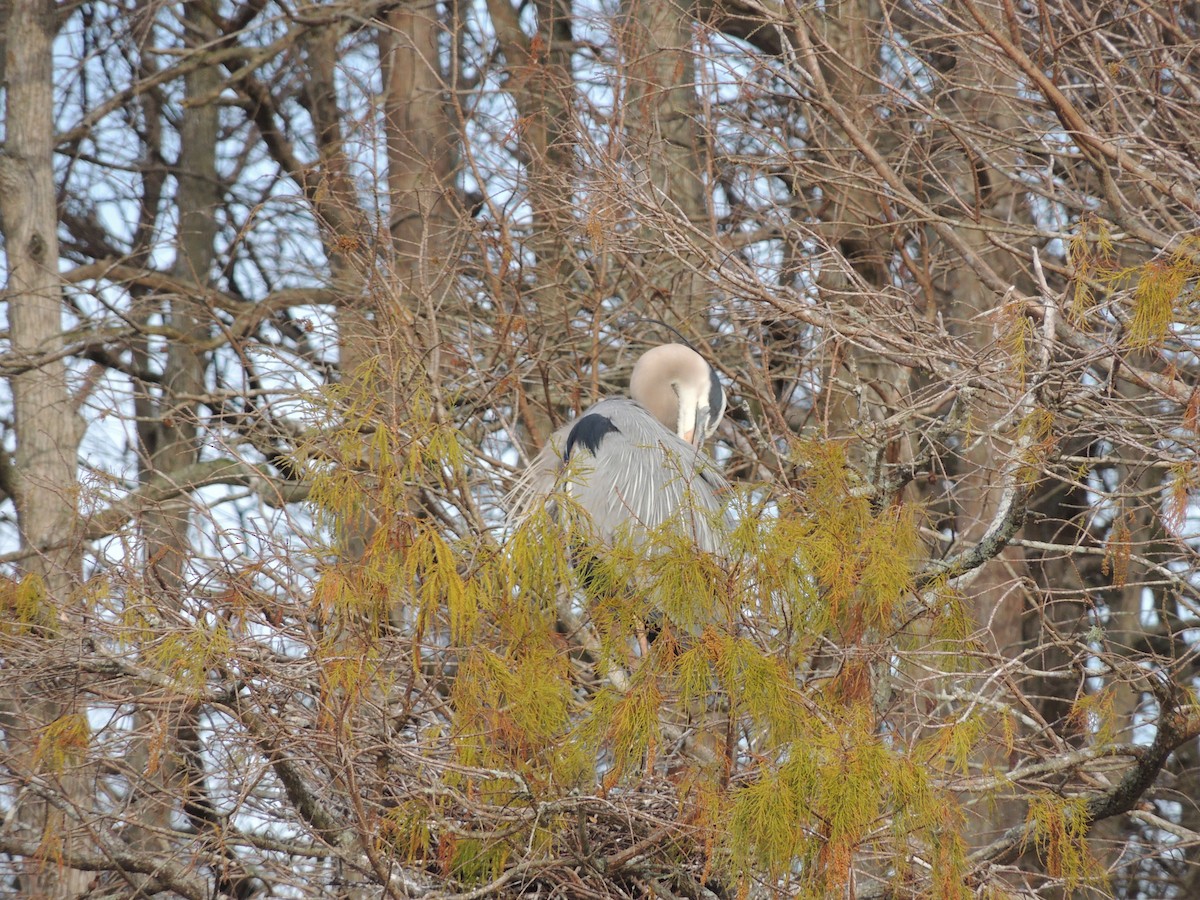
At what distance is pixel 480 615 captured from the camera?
2.67 m

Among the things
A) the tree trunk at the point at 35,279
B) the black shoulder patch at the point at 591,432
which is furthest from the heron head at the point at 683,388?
the tree trunk at the point at 35,279

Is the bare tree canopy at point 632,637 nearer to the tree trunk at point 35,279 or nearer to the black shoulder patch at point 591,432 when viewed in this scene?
the black shoulder patch at point 591,432

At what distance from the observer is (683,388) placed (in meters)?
4.95

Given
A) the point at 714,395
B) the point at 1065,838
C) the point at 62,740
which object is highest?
the point at 714,395

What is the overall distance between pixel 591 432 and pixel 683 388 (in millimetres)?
881

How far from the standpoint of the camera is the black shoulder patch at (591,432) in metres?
4.11

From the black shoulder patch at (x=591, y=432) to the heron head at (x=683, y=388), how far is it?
696 millimetres

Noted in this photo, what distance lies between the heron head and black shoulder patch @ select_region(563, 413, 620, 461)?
27.4 inches

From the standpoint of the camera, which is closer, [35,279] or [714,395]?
[714,395]

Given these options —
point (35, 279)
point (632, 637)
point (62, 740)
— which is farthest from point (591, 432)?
point (35, 279)

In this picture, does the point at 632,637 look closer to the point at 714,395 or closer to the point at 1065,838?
the point at 1065,838

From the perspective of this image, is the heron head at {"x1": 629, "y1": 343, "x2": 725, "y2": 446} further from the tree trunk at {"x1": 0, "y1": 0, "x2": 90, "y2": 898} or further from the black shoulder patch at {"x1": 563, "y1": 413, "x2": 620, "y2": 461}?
the tree trunk at {"x1": 0, "y1": 0, "x2": 90, "y2": 898}

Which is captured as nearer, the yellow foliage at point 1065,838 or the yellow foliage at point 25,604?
the yellow foliage at point 1065,838

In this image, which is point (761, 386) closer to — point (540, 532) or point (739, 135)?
point (739, 135)
